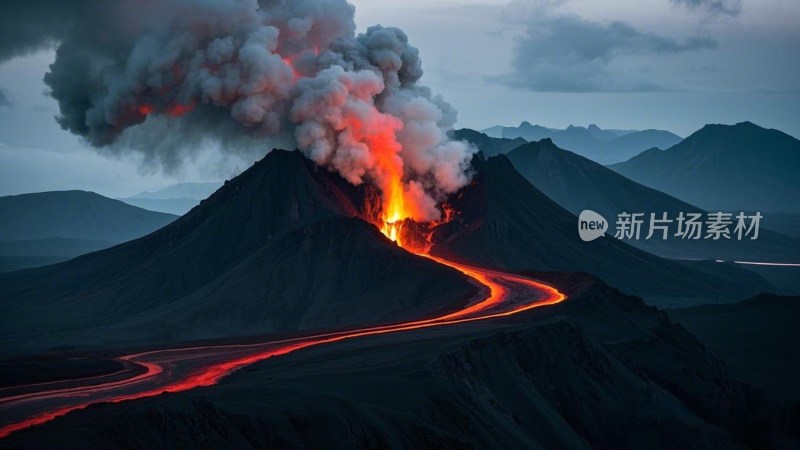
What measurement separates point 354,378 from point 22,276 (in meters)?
96.2

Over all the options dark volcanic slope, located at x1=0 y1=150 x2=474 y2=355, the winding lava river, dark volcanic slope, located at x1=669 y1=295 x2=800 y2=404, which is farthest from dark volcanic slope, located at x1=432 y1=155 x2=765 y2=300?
the winding lava river

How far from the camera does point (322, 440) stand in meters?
53.8

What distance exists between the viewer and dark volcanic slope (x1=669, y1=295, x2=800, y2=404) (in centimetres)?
10312

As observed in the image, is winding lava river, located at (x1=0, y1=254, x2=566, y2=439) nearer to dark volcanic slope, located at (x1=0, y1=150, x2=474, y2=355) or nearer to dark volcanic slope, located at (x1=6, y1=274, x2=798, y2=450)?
dark volcanic slope, located at (x1=6, y1=274, x2=798, y2=450)

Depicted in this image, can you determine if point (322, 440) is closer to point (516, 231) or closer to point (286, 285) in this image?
point (286, 285)

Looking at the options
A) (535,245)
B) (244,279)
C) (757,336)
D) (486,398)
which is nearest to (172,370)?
(486,398)

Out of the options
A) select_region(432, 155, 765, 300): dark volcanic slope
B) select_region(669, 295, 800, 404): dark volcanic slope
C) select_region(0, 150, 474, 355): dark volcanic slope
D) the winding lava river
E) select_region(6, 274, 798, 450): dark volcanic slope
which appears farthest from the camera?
select_region(432, 155, 765, 300): dark volcanic slope

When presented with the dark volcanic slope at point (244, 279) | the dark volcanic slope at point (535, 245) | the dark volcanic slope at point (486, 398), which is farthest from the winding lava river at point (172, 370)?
the dark volcanic slope at point (535, 245)

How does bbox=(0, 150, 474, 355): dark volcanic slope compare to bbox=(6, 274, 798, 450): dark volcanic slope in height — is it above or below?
above

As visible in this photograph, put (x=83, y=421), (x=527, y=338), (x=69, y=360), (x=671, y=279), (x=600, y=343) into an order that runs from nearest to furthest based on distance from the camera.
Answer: (x=83, y=421)
(x=69, y=360)
(x=527, y=338)
(x=600, y=343)
(x=671, y=279)

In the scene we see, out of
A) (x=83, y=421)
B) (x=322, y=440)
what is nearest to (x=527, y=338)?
(x=322, y=440)

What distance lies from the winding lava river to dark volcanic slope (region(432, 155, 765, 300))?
40704 millimetres

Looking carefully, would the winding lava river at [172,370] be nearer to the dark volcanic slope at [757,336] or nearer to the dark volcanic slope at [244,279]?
the dark volcanic slope at [244,279]

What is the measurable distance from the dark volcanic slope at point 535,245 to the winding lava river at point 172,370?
4070 centimetres
